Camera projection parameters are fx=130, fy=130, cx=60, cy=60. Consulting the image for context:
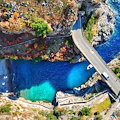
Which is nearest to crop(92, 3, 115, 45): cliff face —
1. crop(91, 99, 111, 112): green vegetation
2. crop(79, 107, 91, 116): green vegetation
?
crop(91, 99, 111, 112): green vegetation

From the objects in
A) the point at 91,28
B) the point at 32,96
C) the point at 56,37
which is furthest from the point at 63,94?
the point at 91,28

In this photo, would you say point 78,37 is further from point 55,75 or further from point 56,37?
point 55,75

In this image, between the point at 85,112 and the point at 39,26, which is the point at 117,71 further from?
the point at 39,26

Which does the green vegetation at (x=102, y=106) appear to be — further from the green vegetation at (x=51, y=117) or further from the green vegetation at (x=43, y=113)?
the green vegetation at (x=43, y=113)

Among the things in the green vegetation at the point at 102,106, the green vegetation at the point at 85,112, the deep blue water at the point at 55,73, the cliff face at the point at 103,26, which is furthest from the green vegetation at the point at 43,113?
the cliff face at the point at 103,26

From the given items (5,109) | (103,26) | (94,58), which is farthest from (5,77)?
(103,26)
